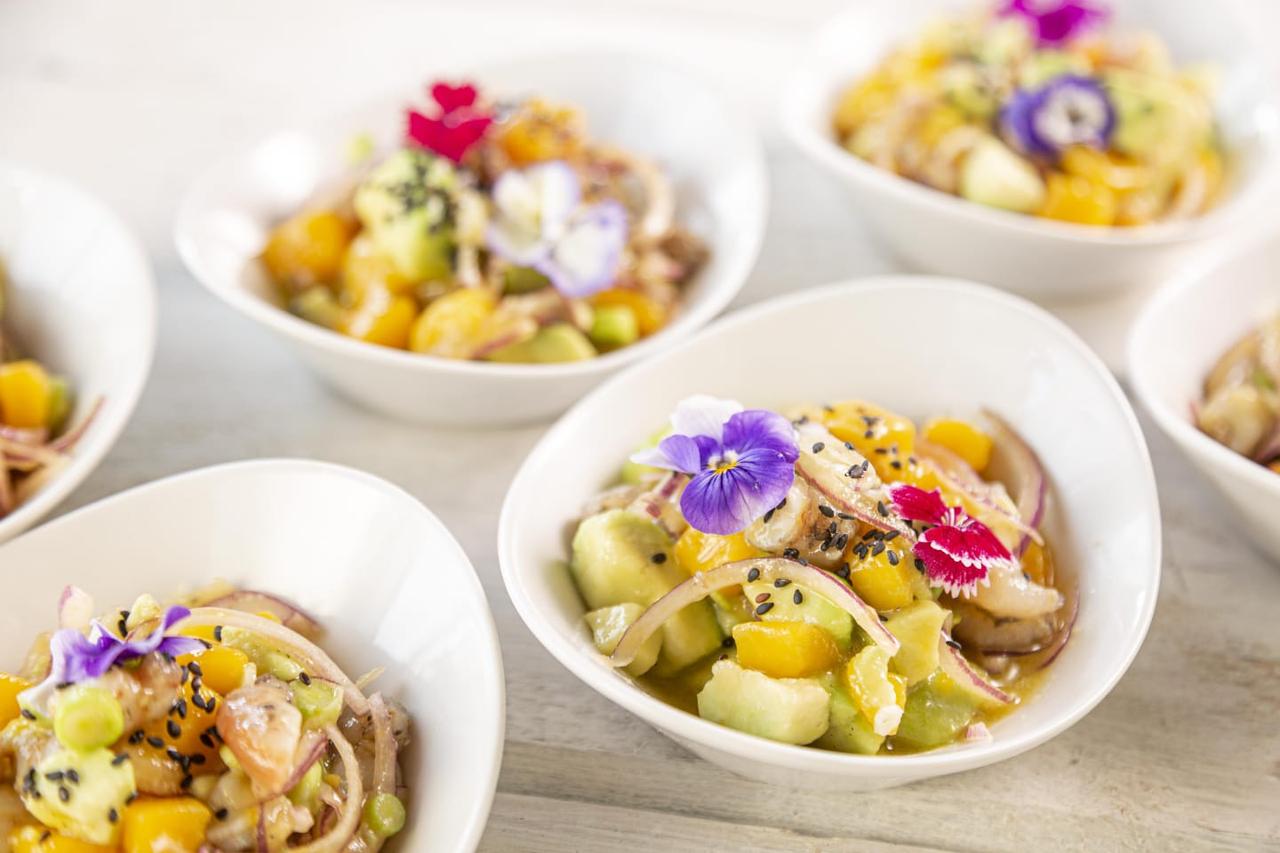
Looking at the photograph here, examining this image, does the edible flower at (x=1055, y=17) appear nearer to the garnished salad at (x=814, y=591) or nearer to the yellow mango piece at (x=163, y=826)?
the garnished salad at (x=814, y=591)

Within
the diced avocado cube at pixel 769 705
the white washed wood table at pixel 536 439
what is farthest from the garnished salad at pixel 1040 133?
the diced avocado cube at pixel 769 705

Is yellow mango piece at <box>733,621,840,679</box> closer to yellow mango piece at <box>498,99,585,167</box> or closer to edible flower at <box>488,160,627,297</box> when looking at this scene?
edible flower at <box>488,160,627,297</box>

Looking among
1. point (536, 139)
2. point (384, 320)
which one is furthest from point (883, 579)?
point (536, 139)

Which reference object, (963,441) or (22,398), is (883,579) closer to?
(963,441)

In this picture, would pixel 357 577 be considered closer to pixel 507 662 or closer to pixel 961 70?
pixel 507 662

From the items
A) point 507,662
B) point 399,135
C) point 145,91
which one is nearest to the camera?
point 507,662

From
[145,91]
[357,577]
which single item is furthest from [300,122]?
[357,577]

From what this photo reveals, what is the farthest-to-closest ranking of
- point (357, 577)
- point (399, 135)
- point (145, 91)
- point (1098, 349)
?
point (145, 91) → point (399, 135) → point (1098, 349) → point (357, 577)
